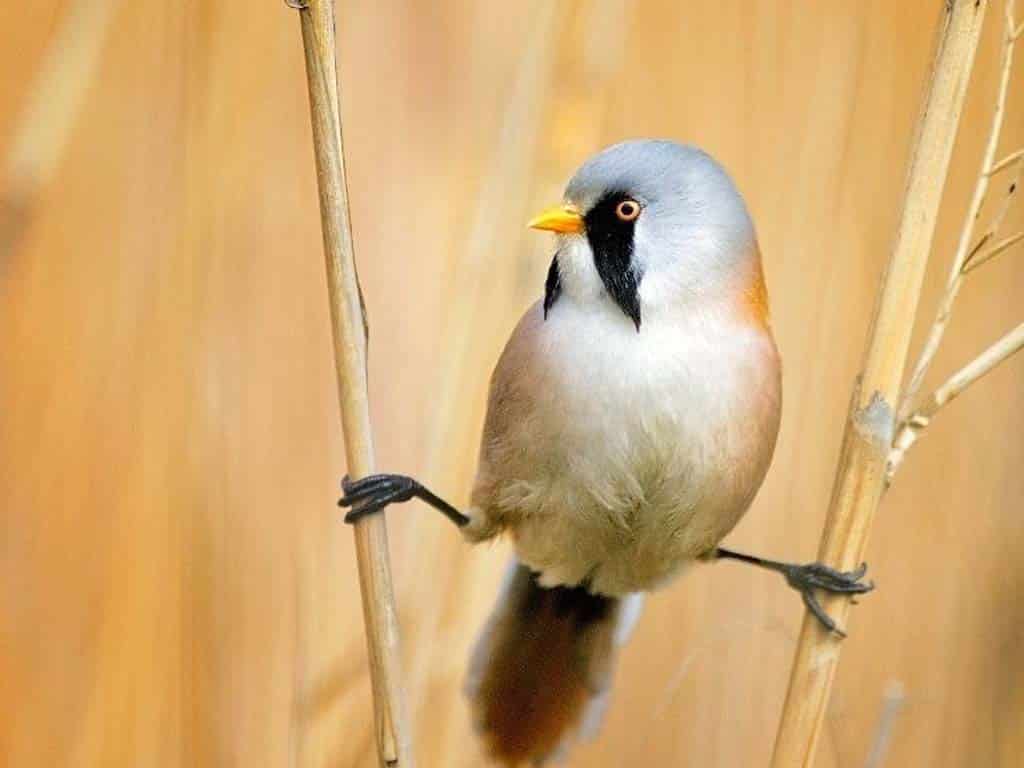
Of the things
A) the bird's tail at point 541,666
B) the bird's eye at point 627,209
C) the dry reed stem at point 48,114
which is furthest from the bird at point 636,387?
the dry reed stem at point 48,114

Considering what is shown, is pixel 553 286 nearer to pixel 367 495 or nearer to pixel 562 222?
pixel 562 222

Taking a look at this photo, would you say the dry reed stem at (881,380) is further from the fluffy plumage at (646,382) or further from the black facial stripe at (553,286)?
the black facial stripe at (553,286)

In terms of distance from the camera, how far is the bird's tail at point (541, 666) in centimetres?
185

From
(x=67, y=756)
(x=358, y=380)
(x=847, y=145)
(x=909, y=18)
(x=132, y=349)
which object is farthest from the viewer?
(x=909, y=18)

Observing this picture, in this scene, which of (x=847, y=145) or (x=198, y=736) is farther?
(x=847, y=145)

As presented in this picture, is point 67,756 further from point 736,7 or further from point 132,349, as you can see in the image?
point 736,7

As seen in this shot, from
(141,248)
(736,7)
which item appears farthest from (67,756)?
(736,7)

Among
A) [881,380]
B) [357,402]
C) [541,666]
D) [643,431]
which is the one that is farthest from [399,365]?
[881,380]

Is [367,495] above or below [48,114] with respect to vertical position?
below

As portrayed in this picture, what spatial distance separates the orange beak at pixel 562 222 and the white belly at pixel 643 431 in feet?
0.31

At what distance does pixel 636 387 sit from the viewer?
1.53 metres

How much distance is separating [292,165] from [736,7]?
684mm

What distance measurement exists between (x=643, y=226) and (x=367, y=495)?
402mm

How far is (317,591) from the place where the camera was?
1853 mm
